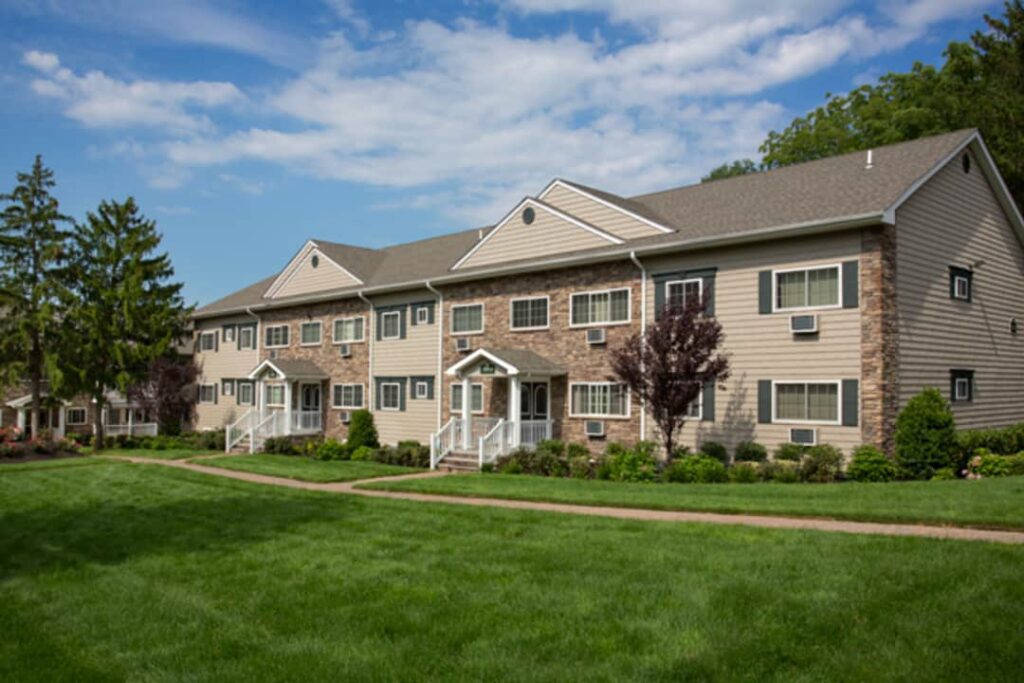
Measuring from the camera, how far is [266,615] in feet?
21.6

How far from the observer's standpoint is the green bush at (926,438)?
1495 cm

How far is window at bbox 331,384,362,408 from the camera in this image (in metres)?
27.9

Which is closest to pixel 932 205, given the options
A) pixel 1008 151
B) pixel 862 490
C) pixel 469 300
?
pixel 862 490

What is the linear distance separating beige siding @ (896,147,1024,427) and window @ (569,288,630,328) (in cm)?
632

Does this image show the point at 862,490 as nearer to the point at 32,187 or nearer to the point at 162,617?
the point at 162,617

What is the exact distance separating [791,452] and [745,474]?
144cm

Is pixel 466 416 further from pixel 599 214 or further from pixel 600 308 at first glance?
pixel 599 214

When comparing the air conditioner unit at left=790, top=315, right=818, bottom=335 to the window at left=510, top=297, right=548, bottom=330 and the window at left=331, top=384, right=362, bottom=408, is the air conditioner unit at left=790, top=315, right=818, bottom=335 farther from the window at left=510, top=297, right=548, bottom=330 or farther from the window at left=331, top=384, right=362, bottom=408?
the window at left=331, top=384, right=362, bottom=408

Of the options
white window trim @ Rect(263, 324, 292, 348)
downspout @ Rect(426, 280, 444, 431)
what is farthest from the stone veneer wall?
white window trim @ Rect(263, 324, 292, 348)

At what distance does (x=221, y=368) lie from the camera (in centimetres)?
3509

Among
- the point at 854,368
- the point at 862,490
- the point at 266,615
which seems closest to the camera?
the point at 266,615

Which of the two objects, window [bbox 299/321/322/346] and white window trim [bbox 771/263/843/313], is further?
window [bbox 299/321/322/346]

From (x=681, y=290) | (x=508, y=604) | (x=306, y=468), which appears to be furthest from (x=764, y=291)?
(x=508, y=604)

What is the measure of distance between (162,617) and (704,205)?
55.7 feet
